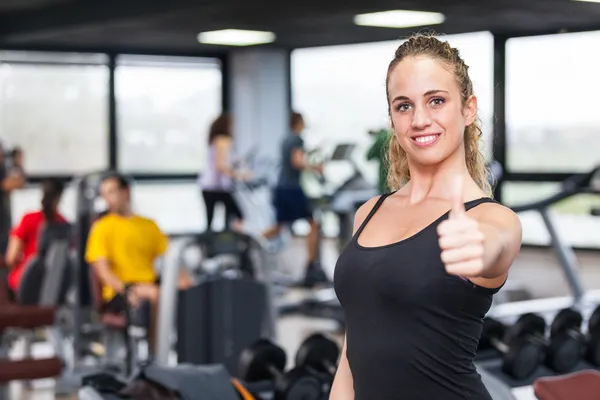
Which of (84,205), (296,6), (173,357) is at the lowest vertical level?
(173,357)

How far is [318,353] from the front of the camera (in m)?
2.85

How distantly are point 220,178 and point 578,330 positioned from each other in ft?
12.9

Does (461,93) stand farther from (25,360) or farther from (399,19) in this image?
(399,19)

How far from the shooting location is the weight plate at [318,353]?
2.82 m

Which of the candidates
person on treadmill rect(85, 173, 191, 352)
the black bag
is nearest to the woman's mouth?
the black bag

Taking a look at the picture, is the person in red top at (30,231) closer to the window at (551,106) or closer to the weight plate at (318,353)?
the weight plate at (318,353)

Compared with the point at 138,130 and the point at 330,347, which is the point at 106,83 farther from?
the point at 330,347

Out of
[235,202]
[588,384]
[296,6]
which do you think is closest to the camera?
[588,384]

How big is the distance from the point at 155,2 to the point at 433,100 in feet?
17.2

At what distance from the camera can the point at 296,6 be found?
5.99 metres

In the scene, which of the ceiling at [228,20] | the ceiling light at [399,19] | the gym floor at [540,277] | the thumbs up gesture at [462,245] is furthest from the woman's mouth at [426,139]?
the ceiling light at [399,19]

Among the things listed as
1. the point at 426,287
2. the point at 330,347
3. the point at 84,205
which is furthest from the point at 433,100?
the point at 84,205

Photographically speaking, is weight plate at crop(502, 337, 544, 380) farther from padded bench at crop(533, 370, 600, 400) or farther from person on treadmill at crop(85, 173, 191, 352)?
person on treadmill at crop(85, 173, 191, 352)

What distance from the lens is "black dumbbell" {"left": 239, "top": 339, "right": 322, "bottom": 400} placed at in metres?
2.64
